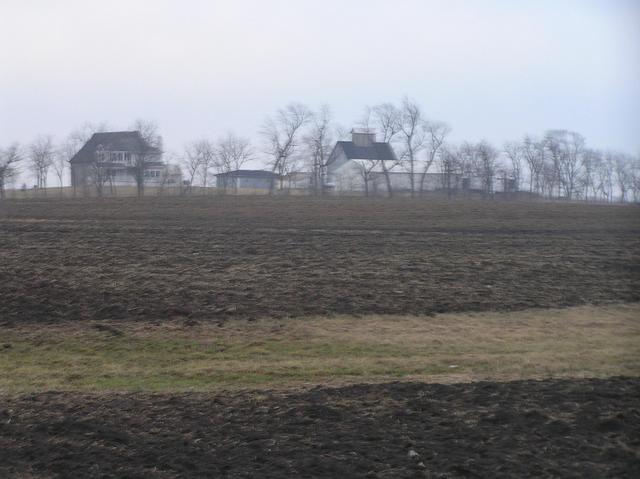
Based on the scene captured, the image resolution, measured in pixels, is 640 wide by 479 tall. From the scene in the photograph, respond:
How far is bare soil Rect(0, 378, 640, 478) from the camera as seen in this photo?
6.10m

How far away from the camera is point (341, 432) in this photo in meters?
6.89

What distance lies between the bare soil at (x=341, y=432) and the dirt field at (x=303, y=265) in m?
5.20

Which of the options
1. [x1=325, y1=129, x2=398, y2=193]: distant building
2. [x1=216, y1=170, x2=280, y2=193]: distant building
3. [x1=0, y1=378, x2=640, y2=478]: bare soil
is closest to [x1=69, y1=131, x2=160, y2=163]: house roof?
[x1=216, y1=170, x2=280, y2=193]: distant building

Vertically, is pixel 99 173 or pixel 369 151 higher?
pixel 369 151

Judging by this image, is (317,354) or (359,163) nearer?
(317,354)

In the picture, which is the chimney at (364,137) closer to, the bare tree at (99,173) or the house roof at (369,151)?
the house roof at (369,151)

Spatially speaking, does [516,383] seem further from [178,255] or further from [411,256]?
[178,255]

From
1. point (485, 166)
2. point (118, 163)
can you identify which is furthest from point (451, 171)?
point (118, 163)

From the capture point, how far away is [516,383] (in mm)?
8297

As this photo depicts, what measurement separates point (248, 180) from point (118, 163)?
44.9ft

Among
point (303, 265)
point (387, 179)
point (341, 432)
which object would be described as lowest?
point (341, 432)

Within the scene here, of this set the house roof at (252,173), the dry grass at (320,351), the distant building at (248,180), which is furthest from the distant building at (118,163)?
the dry grass at (320,351)

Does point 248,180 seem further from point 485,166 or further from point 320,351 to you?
point 320,351

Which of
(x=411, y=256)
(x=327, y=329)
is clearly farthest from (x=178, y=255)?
(x=327, y=329)
